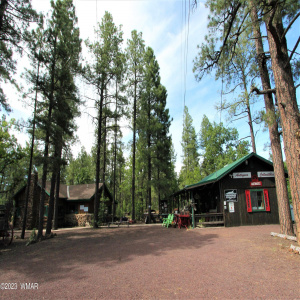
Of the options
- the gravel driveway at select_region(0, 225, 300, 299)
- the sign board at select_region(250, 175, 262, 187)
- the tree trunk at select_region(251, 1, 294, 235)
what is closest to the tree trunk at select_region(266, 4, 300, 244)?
the tree trunk at select_region(251, 1, 294, 235)

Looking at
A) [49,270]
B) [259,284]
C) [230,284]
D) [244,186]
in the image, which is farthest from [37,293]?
[244,186]

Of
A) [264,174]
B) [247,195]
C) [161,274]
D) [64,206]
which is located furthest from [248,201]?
[64,206]

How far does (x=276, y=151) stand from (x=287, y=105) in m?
3.25

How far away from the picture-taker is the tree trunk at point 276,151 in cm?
877

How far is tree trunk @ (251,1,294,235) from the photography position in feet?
28.8

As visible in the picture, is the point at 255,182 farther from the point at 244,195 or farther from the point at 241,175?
the point at 244,195

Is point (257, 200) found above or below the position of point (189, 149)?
below

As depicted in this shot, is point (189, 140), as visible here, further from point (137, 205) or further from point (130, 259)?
point (130, 259)

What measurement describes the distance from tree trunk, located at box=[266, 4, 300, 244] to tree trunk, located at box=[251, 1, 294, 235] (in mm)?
1517

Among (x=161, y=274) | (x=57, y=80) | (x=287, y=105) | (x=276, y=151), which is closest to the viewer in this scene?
(x=161, y=274)

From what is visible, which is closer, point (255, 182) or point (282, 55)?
point (282, 55)

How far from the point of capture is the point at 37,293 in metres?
4.10

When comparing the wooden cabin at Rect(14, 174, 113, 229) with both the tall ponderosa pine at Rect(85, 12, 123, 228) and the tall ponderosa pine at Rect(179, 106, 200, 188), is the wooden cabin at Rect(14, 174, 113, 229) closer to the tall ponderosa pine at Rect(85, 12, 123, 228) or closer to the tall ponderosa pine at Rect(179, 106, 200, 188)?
the tall ponderosa pine at Rect(85, 12, 123, 228)

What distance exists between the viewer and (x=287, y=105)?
7020 mm
